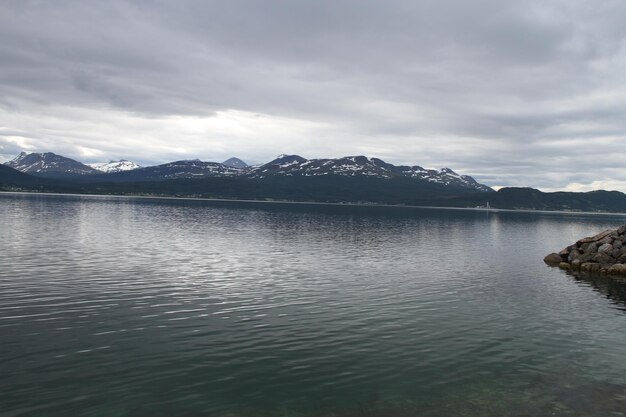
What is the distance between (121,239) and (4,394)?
71.0 meters

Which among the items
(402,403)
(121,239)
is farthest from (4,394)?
(121,239)

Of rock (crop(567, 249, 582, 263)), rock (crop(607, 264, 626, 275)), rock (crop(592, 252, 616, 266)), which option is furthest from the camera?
rock (crop(567, 249, 582, 263))

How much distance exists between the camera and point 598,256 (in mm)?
70500

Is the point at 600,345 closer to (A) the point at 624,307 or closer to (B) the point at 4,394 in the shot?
(A) the point at 624,307

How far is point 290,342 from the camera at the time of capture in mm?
29688

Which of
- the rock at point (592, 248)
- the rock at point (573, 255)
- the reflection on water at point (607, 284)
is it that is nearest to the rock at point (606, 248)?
the rock at point (592, 248)

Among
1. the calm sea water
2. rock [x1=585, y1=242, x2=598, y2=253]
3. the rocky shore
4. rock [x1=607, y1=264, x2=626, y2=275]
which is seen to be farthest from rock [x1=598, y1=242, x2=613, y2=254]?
the calm sea water

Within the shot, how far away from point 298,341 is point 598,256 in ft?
207

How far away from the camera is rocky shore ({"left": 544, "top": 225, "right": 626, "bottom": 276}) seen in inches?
2633

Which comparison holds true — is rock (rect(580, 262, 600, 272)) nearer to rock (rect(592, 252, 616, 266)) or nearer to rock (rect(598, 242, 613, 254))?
rock (rect(592, 252, 616, 266))

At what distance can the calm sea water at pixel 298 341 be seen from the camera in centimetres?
2123

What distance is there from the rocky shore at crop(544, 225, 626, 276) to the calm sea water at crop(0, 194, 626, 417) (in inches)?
295

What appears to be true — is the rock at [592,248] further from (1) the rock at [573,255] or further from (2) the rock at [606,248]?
(2) the rock at [606,248]

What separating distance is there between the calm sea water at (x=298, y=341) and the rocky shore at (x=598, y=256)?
24.6 feet
